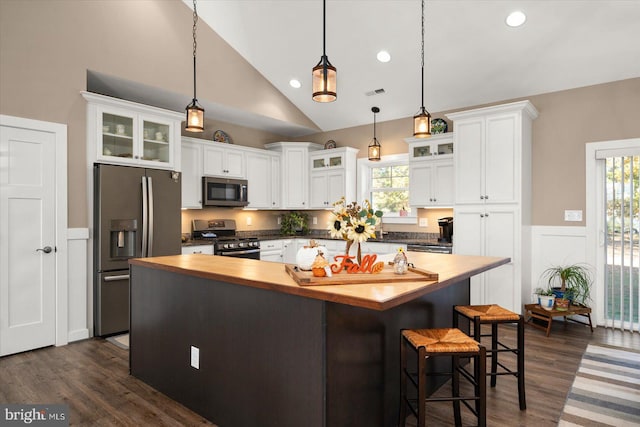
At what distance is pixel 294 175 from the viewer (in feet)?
21.8

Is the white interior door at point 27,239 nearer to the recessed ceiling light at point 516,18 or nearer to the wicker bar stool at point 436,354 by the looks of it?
the wicker bar stool at point 436,354

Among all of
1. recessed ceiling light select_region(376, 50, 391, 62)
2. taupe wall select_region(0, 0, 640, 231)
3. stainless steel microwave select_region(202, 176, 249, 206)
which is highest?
recessed ceiling light select_region(376, 50, 391, 62)

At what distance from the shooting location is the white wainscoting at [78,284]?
387cm

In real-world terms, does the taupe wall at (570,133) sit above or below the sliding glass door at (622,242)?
above

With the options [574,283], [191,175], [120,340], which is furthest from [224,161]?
[574,283]

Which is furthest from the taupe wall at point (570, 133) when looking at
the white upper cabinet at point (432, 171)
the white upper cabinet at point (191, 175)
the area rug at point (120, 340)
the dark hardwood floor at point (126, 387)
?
the area rug at point (120, 340)

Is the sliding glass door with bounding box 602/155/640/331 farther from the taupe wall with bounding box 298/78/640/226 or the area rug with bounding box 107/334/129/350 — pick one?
the area rug with bounding box 107/334/129/350

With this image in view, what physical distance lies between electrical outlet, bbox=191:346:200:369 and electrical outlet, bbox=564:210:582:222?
14.0ft

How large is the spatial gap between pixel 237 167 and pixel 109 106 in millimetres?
2171

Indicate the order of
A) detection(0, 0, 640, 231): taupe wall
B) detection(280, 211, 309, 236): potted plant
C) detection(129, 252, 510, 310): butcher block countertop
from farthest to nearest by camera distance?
detection(280, 211, 309, 236): potted plant, detection(0, 0, 640, 231): taupe wall, detection(129, 252, 510, 310): butcher block countertop

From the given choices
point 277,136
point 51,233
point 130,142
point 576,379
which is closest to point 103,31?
point 130,142

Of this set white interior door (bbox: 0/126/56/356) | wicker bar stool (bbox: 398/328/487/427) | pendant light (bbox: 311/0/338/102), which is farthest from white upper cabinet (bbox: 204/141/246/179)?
wicker bar stool (bbox: 398/328/487/427)

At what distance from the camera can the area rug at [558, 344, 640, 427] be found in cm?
239

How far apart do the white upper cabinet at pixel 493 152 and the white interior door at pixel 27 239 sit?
4.41 metres
